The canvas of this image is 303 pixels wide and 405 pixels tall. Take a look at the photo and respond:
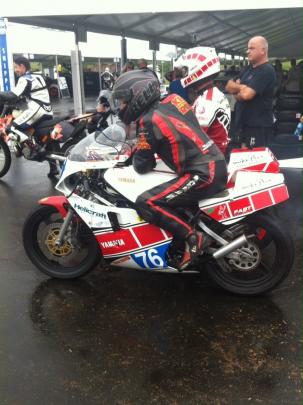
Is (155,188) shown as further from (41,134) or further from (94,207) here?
(41,134)

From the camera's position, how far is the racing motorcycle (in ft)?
10.5

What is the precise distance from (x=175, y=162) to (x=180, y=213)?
408 mm

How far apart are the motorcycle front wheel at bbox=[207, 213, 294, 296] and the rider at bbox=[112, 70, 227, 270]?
1.26 feet

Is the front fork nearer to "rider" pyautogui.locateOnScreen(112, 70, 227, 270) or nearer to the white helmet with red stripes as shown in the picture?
"rider" pyautogui.locateOnScreen(112, 70, 227, 270)

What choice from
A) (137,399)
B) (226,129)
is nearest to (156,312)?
(137,399)

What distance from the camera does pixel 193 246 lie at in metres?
3.14

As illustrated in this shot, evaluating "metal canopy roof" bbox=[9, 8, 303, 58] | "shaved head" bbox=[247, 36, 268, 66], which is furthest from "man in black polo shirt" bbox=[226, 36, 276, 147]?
"metal canopy roof" bbox=[9, 8, 303, 58]

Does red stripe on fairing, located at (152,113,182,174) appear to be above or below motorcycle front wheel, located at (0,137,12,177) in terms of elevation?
above

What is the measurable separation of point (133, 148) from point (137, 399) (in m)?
1.85

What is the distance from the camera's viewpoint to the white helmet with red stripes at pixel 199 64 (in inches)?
153

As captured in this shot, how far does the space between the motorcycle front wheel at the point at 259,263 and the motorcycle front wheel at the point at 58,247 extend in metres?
1.03

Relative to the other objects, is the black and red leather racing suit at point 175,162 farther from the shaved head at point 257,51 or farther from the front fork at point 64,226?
the shaved head at point 257,51

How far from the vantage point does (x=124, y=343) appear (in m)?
2.90

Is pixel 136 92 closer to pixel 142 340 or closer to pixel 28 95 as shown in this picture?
pixel 142 340
